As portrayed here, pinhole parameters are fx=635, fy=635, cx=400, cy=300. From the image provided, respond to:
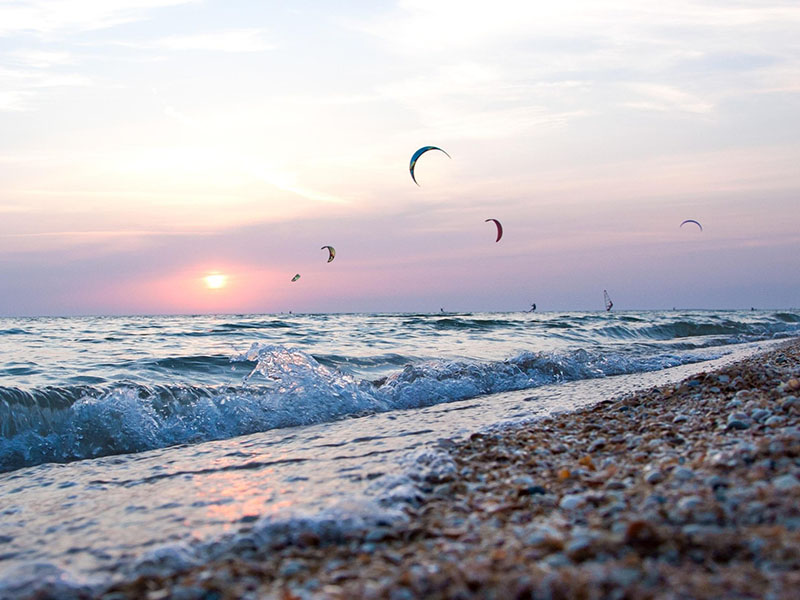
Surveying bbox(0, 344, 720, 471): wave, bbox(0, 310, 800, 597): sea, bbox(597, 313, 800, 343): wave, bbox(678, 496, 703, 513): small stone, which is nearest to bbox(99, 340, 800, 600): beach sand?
bbox(678, 496, 703, 513): small stone

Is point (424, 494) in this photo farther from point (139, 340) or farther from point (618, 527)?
point (139, 340)

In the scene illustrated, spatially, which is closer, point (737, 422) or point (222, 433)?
point (737, 422)

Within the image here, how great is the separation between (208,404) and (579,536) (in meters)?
5.73

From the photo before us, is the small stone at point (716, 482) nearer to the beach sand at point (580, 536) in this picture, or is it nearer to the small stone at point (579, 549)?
the beach sand at point (580, 536)

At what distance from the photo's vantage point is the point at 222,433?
6.79m

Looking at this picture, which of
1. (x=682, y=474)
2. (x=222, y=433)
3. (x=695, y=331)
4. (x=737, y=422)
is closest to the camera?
(x=682, y=474)

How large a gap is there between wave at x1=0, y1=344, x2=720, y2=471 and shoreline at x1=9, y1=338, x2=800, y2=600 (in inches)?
145

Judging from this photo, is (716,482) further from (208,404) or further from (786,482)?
(208,404)

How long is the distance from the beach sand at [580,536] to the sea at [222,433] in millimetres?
294

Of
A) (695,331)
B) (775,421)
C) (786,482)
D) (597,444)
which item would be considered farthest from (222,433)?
(695,331)

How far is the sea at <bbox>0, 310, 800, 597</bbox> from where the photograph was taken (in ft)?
10.7

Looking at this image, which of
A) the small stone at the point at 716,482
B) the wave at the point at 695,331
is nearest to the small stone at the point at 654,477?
the small stone at the point at 716,482

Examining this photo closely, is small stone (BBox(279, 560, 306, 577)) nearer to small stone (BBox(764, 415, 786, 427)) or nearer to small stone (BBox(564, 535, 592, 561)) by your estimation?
small stone (BBox(564, 535, 592, 561))

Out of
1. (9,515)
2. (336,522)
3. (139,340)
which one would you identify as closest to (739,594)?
(336,522)
